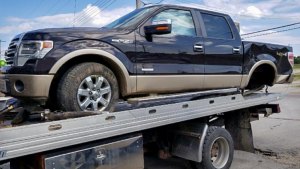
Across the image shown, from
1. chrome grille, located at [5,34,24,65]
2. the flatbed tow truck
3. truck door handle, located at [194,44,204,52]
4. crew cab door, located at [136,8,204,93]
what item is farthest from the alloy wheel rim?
truck door handle, located at [194,44,204,52]

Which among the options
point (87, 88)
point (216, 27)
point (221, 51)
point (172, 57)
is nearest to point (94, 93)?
point (87, 88)

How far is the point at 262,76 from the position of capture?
7.30m

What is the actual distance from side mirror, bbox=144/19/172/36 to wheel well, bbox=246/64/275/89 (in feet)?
9.13

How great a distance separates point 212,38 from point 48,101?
291cm

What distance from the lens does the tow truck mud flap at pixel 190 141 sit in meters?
5.23

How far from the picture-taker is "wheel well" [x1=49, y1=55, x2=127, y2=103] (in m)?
4.17

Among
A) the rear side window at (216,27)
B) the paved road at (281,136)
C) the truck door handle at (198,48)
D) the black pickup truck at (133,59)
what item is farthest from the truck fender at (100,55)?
the paved road at (281,136)

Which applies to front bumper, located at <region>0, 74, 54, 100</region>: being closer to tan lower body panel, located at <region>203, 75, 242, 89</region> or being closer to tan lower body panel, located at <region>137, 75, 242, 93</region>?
tan lower body panel, located at <region>137, 75, 242, 93</region>

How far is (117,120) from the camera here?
3.95 meters

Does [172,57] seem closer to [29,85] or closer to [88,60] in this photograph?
[88,60]

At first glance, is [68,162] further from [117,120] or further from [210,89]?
[210,89]

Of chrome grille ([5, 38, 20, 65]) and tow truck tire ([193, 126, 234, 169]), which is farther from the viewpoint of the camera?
tow truck tire ([193, 126, 234, 169])

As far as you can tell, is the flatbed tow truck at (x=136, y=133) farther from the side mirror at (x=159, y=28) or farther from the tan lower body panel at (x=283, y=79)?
the side mirror at (x=159, y=28)

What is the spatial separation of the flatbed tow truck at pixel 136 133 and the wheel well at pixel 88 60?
299 mm
